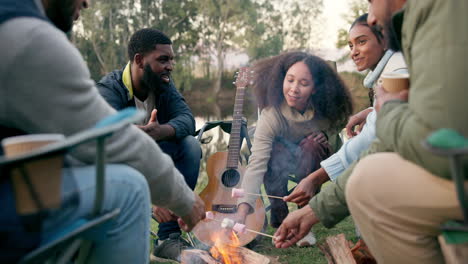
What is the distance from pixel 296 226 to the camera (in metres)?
2.31

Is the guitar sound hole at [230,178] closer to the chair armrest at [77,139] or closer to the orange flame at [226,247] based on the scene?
the orange flame at [226,247]

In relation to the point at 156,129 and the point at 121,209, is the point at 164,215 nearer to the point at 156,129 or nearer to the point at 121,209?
the point at 156,129

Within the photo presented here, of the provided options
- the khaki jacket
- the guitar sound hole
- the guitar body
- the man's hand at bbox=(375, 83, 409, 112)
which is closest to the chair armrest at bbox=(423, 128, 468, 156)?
the khaki jacket

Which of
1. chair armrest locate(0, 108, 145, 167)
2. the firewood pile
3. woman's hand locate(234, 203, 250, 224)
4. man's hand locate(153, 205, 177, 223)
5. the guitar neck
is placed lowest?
woman's hand locate(234, 203, 250, 224)

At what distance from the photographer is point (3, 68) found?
136 centimetres

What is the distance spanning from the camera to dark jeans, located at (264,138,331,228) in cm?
361

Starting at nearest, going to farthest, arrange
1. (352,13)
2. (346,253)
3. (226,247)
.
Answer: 1. (346,253)
2. (226,247)
3. (352,13)

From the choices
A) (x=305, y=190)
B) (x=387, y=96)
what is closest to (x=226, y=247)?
(x=305, y=190)

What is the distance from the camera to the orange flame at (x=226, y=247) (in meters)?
2.90

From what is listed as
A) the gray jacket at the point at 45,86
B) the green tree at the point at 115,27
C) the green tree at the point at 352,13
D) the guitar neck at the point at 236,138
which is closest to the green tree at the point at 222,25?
the green tree at the point at 115,27

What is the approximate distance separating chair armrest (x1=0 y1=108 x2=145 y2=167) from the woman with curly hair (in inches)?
85.6

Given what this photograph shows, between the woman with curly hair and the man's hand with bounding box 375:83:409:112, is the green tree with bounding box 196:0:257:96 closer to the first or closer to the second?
the woman with curly hair

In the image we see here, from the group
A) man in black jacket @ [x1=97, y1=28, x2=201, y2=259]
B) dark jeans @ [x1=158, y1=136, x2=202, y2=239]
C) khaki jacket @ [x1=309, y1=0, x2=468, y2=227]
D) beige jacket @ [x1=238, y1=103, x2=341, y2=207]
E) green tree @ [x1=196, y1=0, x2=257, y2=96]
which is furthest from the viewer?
green tree @ [x1=196, y1=0, x2=257, y2=96]

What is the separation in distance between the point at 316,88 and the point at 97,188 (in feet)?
8.74
